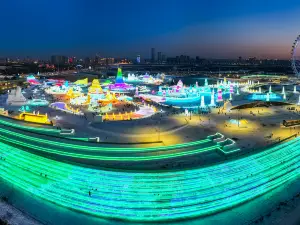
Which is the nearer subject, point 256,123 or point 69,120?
point 256,123

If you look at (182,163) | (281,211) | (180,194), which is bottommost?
(281,211)

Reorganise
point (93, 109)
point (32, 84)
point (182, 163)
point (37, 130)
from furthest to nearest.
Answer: point (32, 84), point (93, 109), point (37, 130), point (182, 163)

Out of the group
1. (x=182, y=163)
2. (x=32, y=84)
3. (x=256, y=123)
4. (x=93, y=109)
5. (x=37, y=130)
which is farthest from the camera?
(x=32, y=84)

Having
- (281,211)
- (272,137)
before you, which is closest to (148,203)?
(281,211)

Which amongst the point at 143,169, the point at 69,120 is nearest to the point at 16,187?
the point at 143,169

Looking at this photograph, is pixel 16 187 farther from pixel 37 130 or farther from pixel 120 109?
pixel 120 109

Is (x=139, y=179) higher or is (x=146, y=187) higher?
(x=139, y=179)

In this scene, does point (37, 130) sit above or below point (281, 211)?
above
